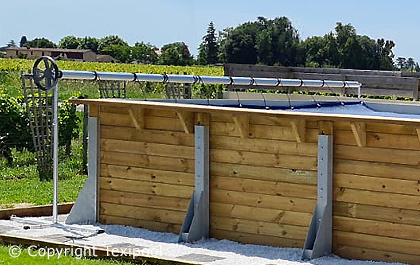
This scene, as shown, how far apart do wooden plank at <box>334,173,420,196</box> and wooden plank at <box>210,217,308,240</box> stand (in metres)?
0.49

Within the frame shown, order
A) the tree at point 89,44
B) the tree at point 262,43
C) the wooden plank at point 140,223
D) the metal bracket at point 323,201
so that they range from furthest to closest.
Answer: the tree at point 89,44, the tree at point 262,43, the wooden plank at point 140,223, the metal bracket at point 323,201

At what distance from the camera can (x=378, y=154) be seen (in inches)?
247

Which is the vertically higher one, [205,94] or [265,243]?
[205,94]

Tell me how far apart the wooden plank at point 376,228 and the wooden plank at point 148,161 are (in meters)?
1.40

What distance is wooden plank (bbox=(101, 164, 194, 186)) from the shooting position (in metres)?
7.26

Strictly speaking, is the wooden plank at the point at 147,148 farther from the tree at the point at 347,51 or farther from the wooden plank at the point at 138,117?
the tree at the point at 347,51

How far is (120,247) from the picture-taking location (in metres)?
6.72

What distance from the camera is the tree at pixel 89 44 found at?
84756 millimetres

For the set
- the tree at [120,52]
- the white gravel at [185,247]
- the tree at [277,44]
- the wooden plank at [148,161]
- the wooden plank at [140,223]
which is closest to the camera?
the white gravel at [185,247]

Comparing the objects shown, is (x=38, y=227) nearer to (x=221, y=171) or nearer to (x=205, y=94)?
(x=221, y=171)

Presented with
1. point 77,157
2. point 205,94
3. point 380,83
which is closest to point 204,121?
point 77,157

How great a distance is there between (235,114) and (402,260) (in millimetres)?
1675

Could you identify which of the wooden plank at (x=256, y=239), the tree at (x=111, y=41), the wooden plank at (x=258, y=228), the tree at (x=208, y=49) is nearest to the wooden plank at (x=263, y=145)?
the wooden plank at (x=258, y=228)

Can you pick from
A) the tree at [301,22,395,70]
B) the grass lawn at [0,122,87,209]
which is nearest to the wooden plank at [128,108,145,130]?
the grass lawn at [0,122,87,209]
